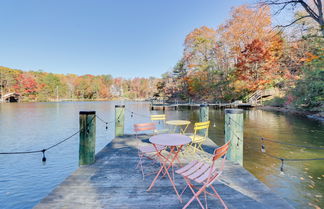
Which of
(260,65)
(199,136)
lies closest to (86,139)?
(199,136)

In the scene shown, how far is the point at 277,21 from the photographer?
31.0 ft

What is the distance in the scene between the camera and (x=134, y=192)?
7.53 ft

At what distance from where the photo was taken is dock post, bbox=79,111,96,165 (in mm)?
3216

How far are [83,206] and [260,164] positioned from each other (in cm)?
472

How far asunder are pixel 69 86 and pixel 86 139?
57892 mm

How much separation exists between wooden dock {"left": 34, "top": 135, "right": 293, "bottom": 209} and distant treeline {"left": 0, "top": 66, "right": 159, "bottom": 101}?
51061mm

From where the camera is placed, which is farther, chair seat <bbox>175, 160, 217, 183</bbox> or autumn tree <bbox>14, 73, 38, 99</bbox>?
autumn tree <bbox>14, 73, 38, 99</bbox>

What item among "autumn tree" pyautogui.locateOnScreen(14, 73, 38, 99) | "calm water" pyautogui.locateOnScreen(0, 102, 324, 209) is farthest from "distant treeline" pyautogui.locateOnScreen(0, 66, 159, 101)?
"calm water" pyautogui.locateOnScreen(0, 102, 324, 209)

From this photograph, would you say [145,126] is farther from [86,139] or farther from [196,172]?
[196,172]

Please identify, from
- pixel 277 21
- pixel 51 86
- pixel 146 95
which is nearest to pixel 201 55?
pixel 277 21

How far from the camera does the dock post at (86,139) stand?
3216 millimetres

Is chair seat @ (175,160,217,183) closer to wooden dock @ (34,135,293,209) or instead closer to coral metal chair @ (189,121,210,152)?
wooden dock @ (34,135,293,209)

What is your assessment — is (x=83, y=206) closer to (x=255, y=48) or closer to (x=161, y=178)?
(x=161, y=178)

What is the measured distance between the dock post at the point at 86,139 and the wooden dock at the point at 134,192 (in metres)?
0.18
